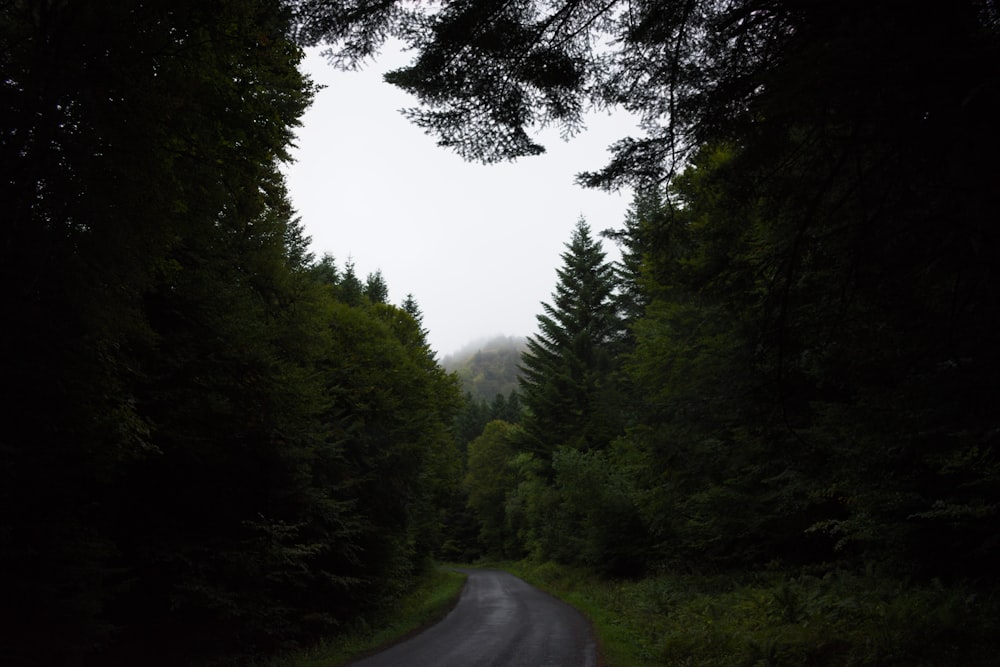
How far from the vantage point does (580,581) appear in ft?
77.3

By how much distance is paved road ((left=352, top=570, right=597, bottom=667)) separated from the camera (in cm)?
1016

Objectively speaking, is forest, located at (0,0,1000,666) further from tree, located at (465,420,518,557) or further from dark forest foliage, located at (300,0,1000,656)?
tree, located at (465,420,518,557)

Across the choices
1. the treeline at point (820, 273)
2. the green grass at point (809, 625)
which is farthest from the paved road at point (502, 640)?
the treeline at point (820, 273)

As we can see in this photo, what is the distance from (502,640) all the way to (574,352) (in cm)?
2255

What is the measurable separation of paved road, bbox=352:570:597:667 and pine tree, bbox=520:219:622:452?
1384 centimetres

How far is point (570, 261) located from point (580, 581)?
18.2 metres

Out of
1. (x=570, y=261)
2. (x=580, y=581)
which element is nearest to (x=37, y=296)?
(x=580, y=581)

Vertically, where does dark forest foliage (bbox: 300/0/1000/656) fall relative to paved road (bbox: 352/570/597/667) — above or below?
above

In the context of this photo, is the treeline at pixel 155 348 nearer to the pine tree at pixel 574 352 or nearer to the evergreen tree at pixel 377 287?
the pine tree at pixel 574 352

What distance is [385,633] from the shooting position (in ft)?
47.5

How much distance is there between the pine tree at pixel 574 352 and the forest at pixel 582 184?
17.9 metres

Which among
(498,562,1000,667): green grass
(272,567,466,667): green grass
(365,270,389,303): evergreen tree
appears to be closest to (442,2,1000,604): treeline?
(498,562,1000,667): green grass

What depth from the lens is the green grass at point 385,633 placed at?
36.8ft

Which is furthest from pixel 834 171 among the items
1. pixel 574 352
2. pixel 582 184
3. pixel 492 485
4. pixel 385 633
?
pixel 492 485
